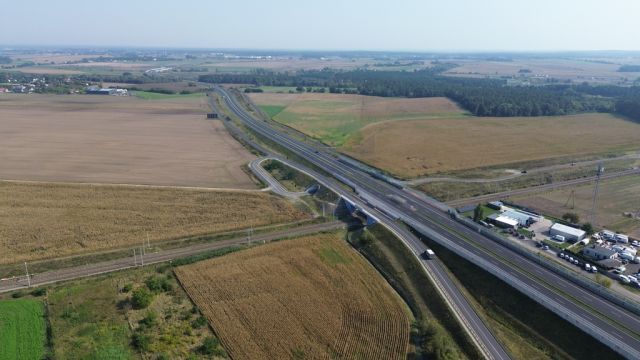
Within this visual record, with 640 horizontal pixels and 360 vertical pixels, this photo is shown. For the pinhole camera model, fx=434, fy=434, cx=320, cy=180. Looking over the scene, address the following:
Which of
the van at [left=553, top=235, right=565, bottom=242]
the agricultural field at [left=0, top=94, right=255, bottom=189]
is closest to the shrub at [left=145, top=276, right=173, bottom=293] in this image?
the agricultural field at [left=0, top=94, right=255, bottom=189]

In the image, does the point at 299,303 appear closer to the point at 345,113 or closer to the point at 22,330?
the point at 22,330

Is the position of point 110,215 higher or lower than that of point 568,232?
higher

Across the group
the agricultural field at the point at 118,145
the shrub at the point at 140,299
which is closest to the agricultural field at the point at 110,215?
the agricultural field at the point at 118,145

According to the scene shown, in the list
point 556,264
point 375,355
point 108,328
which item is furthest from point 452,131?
point 108,328

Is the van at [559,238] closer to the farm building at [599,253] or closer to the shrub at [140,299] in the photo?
the farm building at [599,253]

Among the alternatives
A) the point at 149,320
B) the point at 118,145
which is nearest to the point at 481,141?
the point at 118,145

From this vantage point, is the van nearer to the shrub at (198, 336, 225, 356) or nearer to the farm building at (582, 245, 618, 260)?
the farm building at (582, 245, 618, 260)
